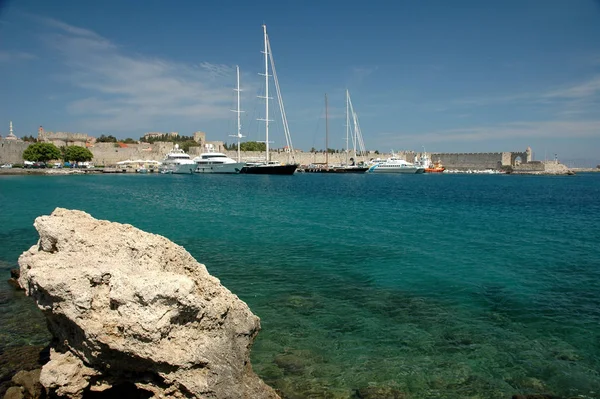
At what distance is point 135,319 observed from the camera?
2832mm

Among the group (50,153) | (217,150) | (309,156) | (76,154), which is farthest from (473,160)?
(50,153)

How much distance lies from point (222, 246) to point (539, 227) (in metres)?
→ 12.7

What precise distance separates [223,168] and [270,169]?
8.05 m

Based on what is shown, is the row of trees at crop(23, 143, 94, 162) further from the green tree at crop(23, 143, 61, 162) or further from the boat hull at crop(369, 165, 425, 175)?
the boat hull at crop(369, 165, 425, 175)

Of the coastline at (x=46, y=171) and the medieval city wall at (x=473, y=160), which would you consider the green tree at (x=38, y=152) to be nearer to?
the coastline at (x=46, y=171)

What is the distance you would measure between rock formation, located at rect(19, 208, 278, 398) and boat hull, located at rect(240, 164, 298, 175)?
173 ft

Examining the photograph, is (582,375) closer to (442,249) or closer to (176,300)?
(176,300)

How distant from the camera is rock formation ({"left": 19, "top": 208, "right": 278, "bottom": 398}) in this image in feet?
9.44

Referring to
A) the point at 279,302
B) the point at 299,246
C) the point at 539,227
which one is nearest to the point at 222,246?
the point at 299,246

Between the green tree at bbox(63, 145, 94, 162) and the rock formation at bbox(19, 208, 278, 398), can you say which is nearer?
the rock formation at bbox(19, 208, 278, 398)

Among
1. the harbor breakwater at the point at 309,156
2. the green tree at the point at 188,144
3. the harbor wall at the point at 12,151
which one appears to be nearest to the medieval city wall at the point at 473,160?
the harbor breakwater at the point at 309,156

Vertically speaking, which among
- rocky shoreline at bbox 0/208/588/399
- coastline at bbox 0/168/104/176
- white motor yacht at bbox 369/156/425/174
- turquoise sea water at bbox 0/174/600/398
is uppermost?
white motor yacht at bbox 369/156/425/174

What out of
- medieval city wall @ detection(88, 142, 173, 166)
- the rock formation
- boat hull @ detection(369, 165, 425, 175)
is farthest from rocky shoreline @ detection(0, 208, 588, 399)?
boat hull @ detection(369, 165, 425, 175)

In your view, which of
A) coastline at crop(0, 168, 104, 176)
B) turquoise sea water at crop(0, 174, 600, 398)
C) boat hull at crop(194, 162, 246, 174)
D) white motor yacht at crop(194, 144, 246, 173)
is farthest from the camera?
white motor yacht at crop(194, 144, 246, 173)
